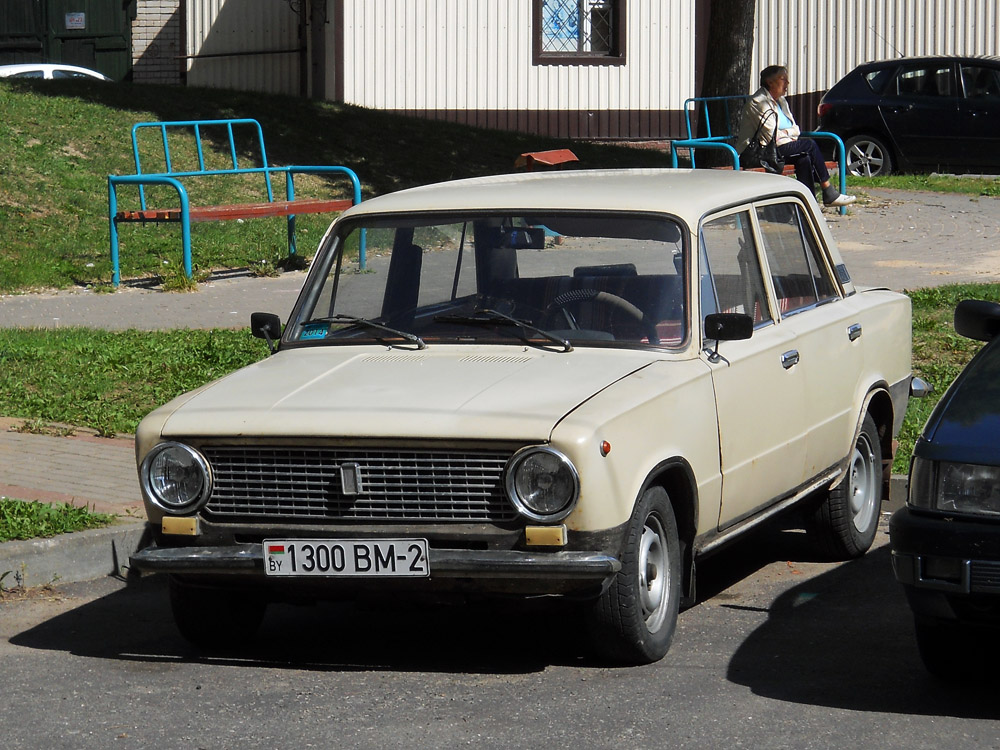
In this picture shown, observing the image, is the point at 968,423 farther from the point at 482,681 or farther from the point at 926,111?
the point at 926,111

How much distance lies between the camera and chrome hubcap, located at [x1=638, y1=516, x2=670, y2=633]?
5285 mm

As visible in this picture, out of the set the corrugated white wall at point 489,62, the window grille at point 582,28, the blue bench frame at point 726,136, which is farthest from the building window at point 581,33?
the blue bench frame at point 726,136

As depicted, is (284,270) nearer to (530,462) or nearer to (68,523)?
(68,523)

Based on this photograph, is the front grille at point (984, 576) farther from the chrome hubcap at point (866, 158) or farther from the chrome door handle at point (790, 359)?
the chrome hubcap at point (866, 158)

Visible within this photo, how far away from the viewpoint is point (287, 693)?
510 centimetres

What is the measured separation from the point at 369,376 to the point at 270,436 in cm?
50

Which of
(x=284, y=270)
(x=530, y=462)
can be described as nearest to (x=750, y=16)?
(x=284, y=270)

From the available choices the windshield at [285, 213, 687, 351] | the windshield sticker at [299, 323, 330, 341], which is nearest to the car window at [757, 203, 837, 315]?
the windshield at [285, 213, 687, 351]

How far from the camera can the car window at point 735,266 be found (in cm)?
604

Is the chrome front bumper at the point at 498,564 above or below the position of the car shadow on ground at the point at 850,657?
above

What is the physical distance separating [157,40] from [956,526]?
2558 cm

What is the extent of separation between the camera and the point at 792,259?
6.70 meters

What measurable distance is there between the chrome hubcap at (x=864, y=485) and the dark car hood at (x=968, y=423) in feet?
5.97

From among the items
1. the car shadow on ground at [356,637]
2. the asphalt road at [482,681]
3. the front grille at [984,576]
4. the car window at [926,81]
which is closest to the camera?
the front grille at [984,576]
